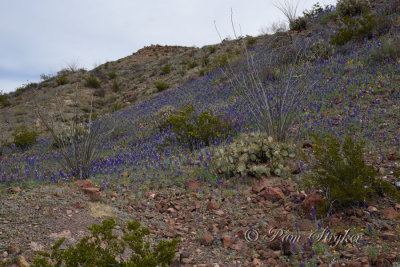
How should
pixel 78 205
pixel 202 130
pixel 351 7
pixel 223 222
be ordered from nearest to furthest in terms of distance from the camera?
pixel 223 222, pixel 78 205, pixel 202 130, pixel 351 7

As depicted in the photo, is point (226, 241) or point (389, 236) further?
point (226, 241)

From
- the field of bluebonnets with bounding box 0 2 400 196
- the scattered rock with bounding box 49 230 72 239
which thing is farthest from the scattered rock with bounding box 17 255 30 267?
the field of bluebonnets with bounding box 0 2 400 196

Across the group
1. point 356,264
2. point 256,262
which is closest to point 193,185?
point 256,262

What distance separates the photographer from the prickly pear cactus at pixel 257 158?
4273 mm

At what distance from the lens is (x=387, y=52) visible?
7.59 metres

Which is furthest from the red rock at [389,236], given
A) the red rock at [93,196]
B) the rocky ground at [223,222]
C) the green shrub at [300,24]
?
the green shrub at [300,24]

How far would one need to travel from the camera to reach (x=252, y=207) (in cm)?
356

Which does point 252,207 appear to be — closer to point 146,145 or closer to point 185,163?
point 185,163

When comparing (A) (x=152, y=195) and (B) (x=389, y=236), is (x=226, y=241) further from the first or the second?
(A) (x=152, y=195)

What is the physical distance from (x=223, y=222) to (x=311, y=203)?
99 centimetres

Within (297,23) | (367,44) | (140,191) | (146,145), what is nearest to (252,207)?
(140,191)

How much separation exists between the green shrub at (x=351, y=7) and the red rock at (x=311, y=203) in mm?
12827

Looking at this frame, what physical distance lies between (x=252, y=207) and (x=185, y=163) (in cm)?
198

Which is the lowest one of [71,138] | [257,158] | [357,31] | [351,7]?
[257,158]
